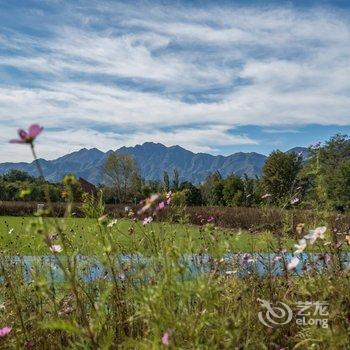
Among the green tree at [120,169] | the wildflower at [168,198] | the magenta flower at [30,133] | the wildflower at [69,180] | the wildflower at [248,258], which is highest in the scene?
the green tree at [120,169]

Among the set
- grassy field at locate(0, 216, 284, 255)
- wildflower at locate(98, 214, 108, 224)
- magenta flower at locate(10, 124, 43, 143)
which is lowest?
grassy field at locate(0, 216, 284, 255)

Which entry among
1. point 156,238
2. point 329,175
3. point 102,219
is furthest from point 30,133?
point 329,175

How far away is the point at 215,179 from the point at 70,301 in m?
60.4

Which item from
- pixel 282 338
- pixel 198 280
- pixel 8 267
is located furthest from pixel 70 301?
pixel 198 280

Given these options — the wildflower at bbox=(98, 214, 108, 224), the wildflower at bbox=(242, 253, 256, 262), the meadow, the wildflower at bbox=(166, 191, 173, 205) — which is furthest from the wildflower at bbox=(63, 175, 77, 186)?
the wildflower at bbox=(242, 253, 256, 262)

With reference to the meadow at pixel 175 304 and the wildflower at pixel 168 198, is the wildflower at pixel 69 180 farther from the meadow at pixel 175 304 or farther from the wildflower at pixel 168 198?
the wildflower at pixel 168 198

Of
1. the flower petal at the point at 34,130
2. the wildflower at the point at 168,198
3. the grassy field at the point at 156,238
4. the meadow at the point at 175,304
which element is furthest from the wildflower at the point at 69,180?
the wildflower at the point at 168,198

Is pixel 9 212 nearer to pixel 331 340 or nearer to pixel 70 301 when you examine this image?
pixel 70 301

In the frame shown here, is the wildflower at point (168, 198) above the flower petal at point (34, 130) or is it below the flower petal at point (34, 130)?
below

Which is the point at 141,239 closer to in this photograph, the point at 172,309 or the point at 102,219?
the point at 102,219

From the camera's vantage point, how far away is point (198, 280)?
198 centimetres

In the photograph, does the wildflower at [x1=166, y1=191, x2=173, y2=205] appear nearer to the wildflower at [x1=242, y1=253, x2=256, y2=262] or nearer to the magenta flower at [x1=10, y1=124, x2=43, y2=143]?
the wildflower at [x1=242, y1=253, x2=256, y2=262]

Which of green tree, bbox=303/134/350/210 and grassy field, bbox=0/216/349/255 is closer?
grassy field, bbox=0/216/349/255

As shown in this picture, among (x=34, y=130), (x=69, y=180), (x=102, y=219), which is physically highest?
(x=34, y=130)
